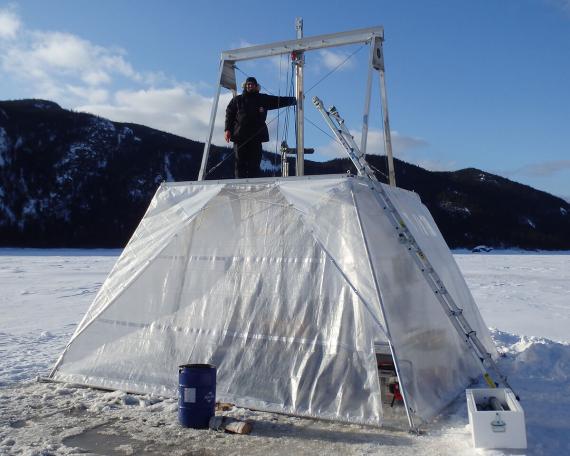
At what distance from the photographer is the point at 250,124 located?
282 inches

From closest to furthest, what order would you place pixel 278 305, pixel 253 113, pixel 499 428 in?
1. pixel 499 428
2. pixel 278 305
3. pixel 253 113

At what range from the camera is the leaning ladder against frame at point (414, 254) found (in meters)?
5.13

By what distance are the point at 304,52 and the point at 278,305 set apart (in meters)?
2.96

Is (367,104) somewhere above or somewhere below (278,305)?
above

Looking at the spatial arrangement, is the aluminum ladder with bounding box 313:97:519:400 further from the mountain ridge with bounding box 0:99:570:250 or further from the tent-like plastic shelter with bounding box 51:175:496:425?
the mountain ridge with bounding box 0:99:570:250

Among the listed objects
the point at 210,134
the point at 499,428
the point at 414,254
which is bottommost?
the point at 499,428

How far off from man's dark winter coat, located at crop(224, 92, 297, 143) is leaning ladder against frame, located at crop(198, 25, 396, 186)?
29cm

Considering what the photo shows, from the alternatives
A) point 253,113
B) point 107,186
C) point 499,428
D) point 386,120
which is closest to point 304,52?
point 253,113

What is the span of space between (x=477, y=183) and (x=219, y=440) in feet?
232

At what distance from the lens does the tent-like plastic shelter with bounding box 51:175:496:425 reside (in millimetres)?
5234

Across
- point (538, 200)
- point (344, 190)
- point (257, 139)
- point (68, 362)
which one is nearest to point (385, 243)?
point (344, 190)

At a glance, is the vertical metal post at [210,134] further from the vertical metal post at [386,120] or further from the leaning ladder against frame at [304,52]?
the vertical metal post at [386,120]

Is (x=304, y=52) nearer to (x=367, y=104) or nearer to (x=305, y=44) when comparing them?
(x=305, y=44)

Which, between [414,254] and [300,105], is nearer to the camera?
[414,254]
